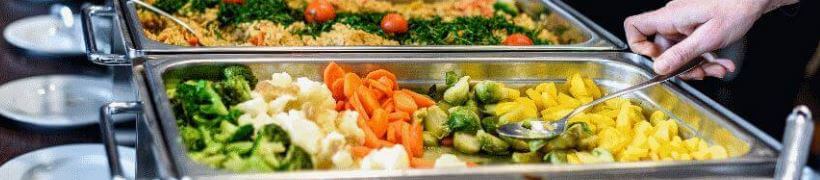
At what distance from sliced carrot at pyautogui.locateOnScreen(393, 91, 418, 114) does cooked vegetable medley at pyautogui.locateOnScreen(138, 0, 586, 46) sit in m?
0.60

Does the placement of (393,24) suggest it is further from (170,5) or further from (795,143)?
(795,143)

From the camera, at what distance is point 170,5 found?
10.1 ft

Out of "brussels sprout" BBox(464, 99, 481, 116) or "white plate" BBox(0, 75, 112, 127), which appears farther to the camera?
"white plate" BBox(0, 75, 112, 127)

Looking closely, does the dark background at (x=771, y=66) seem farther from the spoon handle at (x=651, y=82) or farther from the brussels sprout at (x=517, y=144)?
the brussels sprout at (x=517, y=144)

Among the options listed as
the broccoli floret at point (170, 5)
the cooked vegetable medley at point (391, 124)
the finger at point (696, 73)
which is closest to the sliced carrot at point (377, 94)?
the cooked vegetable medley at point (391, 124)

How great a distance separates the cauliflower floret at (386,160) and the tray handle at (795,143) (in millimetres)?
674

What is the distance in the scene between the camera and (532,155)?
187 cm

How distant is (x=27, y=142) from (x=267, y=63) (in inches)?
28.4

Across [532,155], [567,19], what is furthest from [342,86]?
[567,19]

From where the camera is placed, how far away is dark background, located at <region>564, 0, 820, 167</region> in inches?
124

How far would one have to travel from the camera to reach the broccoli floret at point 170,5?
305cm

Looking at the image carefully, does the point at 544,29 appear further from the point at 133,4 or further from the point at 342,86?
the point at 133,4

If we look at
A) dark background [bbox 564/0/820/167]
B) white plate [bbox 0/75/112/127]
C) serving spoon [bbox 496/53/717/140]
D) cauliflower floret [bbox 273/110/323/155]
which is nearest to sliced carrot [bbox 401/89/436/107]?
serving spoon [bbox 496/53/717/140]

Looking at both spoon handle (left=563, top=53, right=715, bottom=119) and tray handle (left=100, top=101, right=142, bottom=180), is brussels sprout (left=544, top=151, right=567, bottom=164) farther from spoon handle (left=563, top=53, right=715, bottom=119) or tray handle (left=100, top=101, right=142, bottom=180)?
tray handle (left=100, top=101, right=142, bottom=180)
